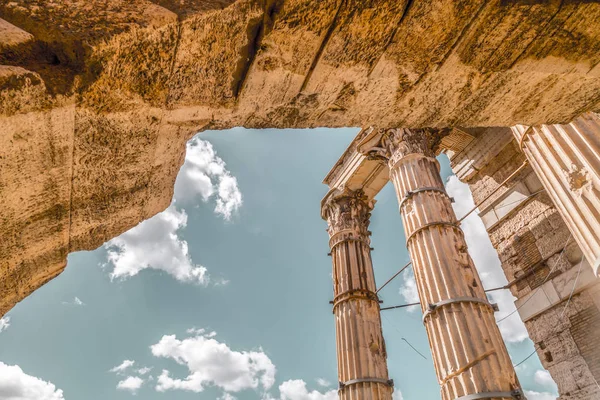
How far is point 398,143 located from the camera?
7633 millimetres

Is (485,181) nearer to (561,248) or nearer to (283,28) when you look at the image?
(561,248)

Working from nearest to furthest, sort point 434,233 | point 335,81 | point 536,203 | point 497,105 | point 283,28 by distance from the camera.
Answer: point 283,28
point 335,81
point 497,105
point 434,233
point 536,203

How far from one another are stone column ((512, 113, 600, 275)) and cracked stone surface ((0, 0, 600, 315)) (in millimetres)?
2562

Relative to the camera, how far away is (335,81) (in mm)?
A: 1643

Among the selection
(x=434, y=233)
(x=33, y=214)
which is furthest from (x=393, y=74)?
(x=434, y=233)

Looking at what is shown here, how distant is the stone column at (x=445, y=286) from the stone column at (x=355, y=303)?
2.06 metres

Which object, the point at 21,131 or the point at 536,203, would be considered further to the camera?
the point at 536,203

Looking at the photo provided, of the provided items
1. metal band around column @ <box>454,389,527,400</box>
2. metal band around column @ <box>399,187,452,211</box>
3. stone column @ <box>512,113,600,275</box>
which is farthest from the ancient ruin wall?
stone column @ <box>512,113,600,275</box>

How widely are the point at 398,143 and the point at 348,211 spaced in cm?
271

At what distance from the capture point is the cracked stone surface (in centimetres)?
→ 108

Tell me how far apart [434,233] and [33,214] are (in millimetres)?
5846

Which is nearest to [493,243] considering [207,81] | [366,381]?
[366,381]

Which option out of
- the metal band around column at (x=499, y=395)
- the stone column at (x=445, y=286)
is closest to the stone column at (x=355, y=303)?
the stone column at (x=445, y=286)

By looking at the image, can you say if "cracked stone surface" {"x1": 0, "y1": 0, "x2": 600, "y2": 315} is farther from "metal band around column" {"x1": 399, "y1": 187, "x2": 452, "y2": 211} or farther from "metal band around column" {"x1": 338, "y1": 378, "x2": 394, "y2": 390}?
"metal band around column" {"x1": 338, "y1": 378, "x2": 394, "y2": 390}
